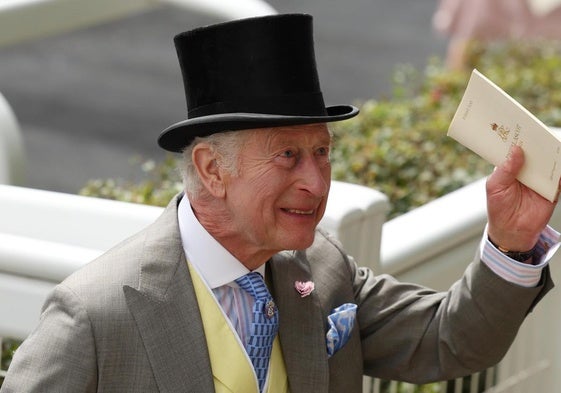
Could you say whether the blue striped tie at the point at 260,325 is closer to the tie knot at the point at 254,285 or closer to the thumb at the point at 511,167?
the tie knot at the point at 254,285

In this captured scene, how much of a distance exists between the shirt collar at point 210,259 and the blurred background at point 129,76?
→ 217 inches

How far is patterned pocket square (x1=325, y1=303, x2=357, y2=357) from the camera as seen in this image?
299 centimetres

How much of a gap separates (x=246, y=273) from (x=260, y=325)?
4.3 inches

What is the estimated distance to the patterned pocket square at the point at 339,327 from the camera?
2990mm

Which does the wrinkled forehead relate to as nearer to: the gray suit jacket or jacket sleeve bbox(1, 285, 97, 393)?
the gray suit jacket

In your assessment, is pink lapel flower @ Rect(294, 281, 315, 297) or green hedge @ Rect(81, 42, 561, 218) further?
green hedge @ Rect(81, 42, 561, 218)

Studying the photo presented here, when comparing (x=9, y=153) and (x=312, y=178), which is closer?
(x=312, y=178)

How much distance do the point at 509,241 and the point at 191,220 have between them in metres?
0.66

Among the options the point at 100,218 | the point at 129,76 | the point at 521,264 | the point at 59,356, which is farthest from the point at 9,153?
the point at 129,76

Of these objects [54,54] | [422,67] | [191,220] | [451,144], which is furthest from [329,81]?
[191,220]

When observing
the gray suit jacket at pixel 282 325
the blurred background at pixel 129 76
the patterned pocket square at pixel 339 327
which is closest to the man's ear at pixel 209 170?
the gray suit jacket at pixel 282 325

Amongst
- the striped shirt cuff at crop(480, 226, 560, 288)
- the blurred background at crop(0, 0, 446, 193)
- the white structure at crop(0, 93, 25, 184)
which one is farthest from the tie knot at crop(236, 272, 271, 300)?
the blurred background at crop(0, 0, 446, 193)

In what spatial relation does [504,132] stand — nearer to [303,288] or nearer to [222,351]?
[303,288]

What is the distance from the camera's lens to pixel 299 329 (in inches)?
117
